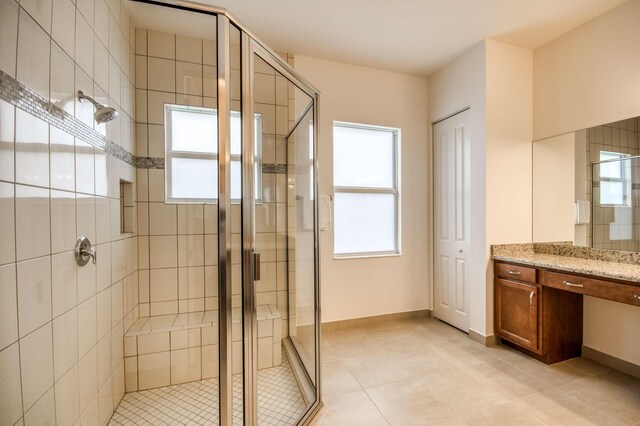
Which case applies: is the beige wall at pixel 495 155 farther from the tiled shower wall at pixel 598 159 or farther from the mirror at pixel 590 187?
the tiled shower wall at pixel 598 159

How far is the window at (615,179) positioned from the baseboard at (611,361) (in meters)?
1.16

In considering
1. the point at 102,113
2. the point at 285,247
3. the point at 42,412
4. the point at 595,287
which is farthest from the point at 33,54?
the point at 595,287

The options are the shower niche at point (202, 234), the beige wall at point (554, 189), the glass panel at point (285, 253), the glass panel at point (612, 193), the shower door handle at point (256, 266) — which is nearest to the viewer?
the shower door handle at point (256, 266)

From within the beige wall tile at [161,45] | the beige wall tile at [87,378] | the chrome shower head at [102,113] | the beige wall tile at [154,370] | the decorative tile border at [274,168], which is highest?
the beige wall tile at [161,45]

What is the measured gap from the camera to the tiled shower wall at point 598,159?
205cm

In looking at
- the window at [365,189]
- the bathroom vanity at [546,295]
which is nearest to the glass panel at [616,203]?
the bathroom vanity at [546,295]

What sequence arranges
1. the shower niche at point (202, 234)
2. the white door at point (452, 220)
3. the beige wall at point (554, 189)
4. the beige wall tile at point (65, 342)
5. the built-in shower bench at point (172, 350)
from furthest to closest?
the white door at point (452, 220) < the beige wall at point (554, 189) < the built-in shower bench at point (172, 350) < the shower niche at point (202, 234) < the beige wall tile at point (65, 342)

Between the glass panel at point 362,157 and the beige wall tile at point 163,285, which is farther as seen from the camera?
the glass panel at point 362,157

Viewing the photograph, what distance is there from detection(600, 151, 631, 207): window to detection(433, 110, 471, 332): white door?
0.96 m

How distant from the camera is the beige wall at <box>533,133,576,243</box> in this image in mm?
2432

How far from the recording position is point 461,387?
191cm

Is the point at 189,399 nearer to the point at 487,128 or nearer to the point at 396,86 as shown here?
the point at 487,128

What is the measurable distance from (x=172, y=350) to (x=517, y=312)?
2.68m

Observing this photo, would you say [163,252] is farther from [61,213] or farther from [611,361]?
[611,361]
